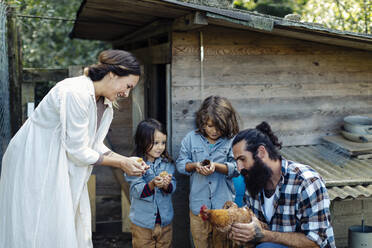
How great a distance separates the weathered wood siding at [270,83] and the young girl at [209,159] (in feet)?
1.82

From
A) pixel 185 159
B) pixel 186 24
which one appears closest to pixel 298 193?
pixel 185 159

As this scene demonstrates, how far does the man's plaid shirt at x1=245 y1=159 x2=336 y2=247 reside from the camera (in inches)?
118

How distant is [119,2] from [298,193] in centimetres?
272

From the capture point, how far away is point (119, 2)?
173 inches

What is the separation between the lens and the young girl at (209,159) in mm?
4332

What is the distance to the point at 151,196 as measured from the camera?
423cm

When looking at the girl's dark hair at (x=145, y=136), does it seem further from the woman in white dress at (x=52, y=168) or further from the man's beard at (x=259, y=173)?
the man's beard at (x=259, y=173)

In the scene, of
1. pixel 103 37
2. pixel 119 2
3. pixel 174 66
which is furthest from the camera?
pixel 103 37

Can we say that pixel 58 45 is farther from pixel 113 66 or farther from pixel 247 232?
pixel 247 232

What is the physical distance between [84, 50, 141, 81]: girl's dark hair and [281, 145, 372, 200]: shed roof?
93.6 inches

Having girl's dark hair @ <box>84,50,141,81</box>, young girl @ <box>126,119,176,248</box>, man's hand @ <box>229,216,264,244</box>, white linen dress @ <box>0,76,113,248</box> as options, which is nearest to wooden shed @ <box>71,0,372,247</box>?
young girl @ <box>126,119,176,248</box>

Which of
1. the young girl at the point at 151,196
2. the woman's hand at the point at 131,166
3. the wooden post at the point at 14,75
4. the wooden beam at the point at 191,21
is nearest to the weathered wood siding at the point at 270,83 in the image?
the wooden beam at the point at 191,21

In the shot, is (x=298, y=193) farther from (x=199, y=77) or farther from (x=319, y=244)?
(x=199, y=77)

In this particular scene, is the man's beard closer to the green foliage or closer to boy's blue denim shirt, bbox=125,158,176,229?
boy's blue denim shirt, bbox=125,158,176,229
